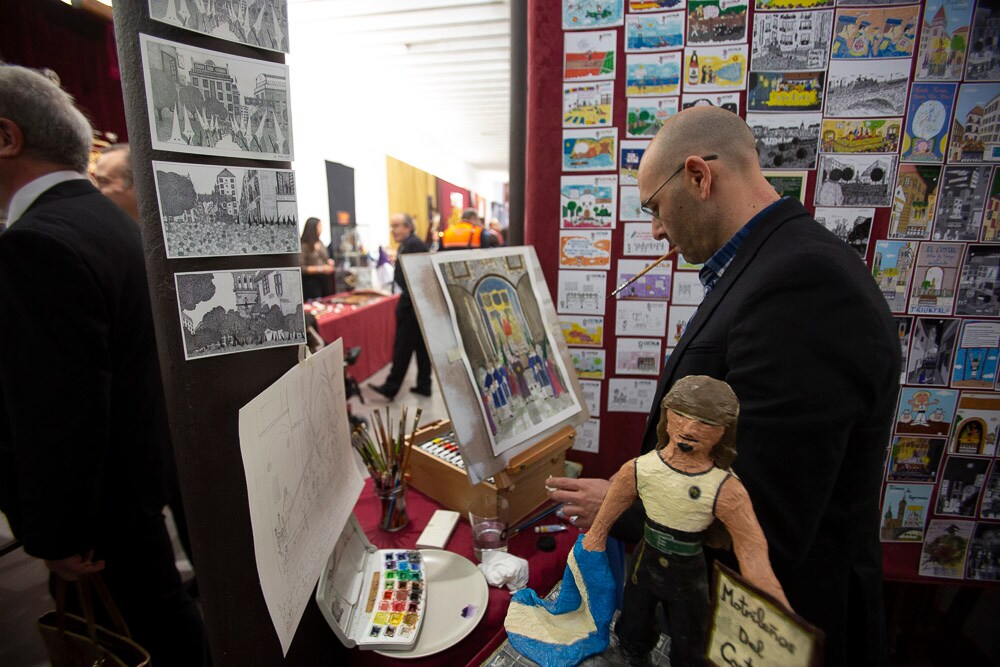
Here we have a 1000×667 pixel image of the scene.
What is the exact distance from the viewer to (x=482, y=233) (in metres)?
5.02

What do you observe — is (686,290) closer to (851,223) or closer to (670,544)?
(851,223)

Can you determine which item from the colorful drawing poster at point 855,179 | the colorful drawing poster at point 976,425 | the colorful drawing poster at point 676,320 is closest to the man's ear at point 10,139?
the colorful drawing poster at point 676,320

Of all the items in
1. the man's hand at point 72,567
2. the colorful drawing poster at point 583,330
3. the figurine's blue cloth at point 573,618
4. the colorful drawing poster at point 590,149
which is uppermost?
the colorful drawing poster at point 590,149

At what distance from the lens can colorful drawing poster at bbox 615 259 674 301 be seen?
6.38ft

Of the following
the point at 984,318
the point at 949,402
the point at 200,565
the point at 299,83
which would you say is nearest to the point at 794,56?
the point at 984,318

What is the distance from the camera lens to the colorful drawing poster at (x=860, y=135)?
166cm

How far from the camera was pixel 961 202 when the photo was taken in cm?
167

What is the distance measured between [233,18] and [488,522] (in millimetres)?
1102

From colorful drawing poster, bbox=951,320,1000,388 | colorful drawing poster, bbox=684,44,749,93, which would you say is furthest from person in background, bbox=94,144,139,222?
colorful drawing poster, bbox=951,320,1000,388

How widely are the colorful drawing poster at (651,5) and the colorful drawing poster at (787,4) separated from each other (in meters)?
0.27

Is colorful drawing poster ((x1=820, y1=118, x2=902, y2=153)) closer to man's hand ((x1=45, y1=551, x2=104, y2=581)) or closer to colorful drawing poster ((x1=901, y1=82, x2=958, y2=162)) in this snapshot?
colorful drawing poster ((x1=901, y1=82, x2=958, y2=162))

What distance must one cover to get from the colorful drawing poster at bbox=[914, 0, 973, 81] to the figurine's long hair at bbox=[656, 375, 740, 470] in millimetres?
1929

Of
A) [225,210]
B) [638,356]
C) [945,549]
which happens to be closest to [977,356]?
[945,549]

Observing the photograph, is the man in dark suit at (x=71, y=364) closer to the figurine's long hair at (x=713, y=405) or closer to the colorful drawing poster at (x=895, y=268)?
the figurine's long hair at (x=713, y=405)
